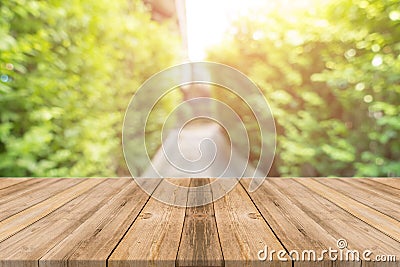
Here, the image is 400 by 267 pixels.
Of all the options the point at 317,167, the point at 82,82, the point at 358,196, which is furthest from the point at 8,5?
the point at 317,167

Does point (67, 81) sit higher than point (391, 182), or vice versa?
point (67, 81)

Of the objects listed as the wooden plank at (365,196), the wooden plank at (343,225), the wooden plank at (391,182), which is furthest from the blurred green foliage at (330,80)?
the wooden plank at (343,225)

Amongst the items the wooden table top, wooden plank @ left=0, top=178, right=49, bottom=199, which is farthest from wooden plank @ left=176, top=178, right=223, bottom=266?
wooden plank @ left=0, top=178, right=49, bottom=199

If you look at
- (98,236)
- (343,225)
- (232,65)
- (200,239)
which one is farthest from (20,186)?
(232,65)

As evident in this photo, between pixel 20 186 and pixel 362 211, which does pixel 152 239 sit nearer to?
pixel 362 211

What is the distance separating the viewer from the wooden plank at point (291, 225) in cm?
114

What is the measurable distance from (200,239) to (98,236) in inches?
12.0

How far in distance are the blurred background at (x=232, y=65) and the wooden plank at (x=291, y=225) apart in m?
1.35

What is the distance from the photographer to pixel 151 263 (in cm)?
105

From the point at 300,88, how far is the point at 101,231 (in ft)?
7.14

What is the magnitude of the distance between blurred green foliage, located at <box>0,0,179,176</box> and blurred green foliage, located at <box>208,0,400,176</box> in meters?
0.90

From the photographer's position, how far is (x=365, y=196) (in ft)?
5.99

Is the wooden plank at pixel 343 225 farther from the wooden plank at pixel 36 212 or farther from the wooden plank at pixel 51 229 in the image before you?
the wooden plank at pixel 36 212

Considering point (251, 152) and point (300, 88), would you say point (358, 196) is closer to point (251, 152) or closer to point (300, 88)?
point (300, 88)
